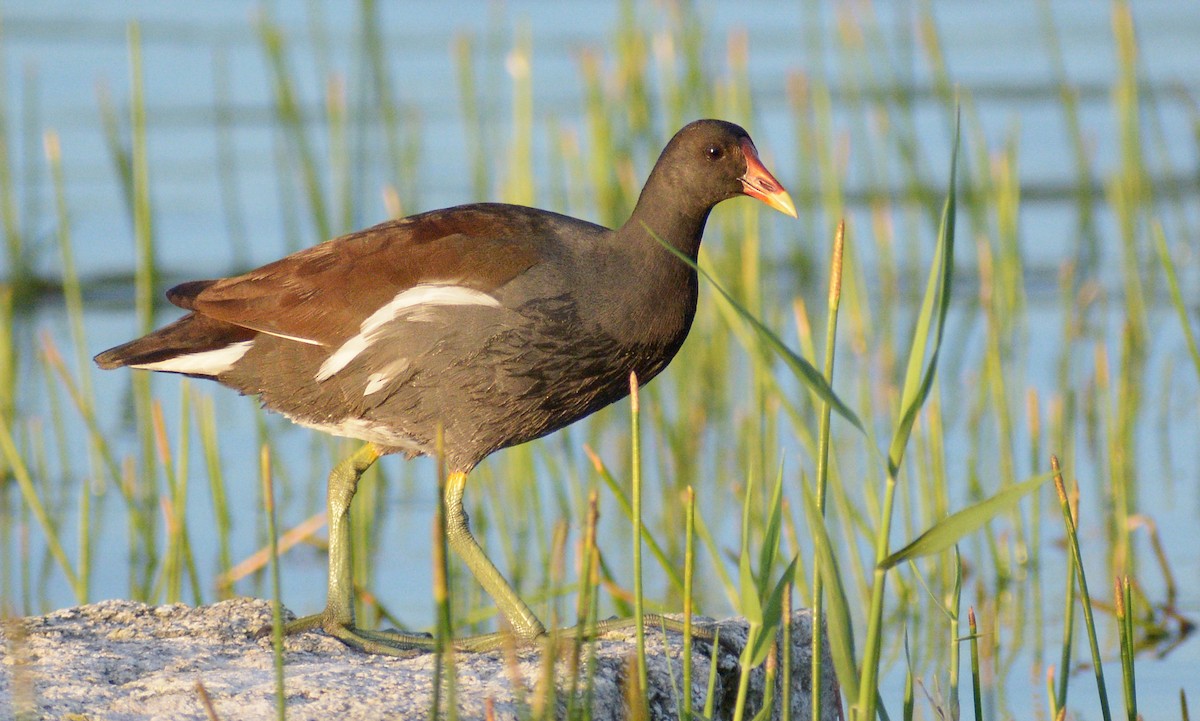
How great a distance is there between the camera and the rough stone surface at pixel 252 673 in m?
2.49

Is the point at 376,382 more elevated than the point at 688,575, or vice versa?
the point at 376,382

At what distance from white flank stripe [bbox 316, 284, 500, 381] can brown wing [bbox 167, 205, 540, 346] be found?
2 centimetres

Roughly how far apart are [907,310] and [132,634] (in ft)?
15.5

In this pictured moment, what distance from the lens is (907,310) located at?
707 centimetres

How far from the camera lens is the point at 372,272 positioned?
3.30m

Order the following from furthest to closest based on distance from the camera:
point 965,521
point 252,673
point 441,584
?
point 252,673 < point 965,521 < point 441,584

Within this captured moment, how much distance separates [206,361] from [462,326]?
1.98ft

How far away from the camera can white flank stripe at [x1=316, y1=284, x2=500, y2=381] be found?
317cm

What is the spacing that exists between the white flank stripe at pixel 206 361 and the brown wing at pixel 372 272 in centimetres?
6

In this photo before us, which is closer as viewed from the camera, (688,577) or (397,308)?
(688,577)

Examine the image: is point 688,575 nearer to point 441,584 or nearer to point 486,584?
point 441,584

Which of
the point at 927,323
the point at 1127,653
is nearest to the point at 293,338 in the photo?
the point at 927,323

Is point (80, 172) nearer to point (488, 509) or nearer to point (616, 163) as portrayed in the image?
point (616, 163)

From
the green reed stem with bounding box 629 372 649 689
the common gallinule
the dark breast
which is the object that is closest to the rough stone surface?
the green reed stem with bounding box 629 372 649 689
